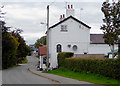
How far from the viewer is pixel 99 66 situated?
20.6 meters

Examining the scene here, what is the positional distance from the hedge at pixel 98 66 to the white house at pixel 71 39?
1429cm

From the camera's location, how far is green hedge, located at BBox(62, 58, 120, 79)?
17466 millimetres

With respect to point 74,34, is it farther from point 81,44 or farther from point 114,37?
point 114,37

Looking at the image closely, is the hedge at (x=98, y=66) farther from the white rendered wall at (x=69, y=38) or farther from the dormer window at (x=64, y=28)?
the dormer window at (x=64, y=28)

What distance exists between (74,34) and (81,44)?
2236 millimetres

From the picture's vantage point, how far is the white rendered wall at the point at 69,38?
145ft

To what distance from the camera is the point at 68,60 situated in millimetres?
31609

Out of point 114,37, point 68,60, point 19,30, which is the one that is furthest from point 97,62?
point 19,30

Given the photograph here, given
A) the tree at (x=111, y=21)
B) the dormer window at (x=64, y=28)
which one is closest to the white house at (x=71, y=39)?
the dormer window at (x=64, y=28)

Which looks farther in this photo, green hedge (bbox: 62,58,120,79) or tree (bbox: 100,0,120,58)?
tree (bbox: 100,0,120,58)

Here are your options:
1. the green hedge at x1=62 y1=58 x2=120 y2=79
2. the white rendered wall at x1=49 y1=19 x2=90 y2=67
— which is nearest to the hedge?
the green hedge at x1=62 y1=58 x2=120 y2=79

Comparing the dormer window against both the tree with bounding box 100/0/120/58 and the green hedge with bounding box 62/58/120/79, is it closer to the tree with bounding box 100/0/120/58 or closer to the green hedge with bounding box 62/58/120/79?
the green hedge with bounding box 62/58/120/79

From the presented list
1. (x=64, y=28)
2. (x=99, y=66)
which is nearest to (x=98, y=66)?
(x=99, y=66)

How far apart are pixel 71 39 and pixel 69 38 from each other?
424 mm
